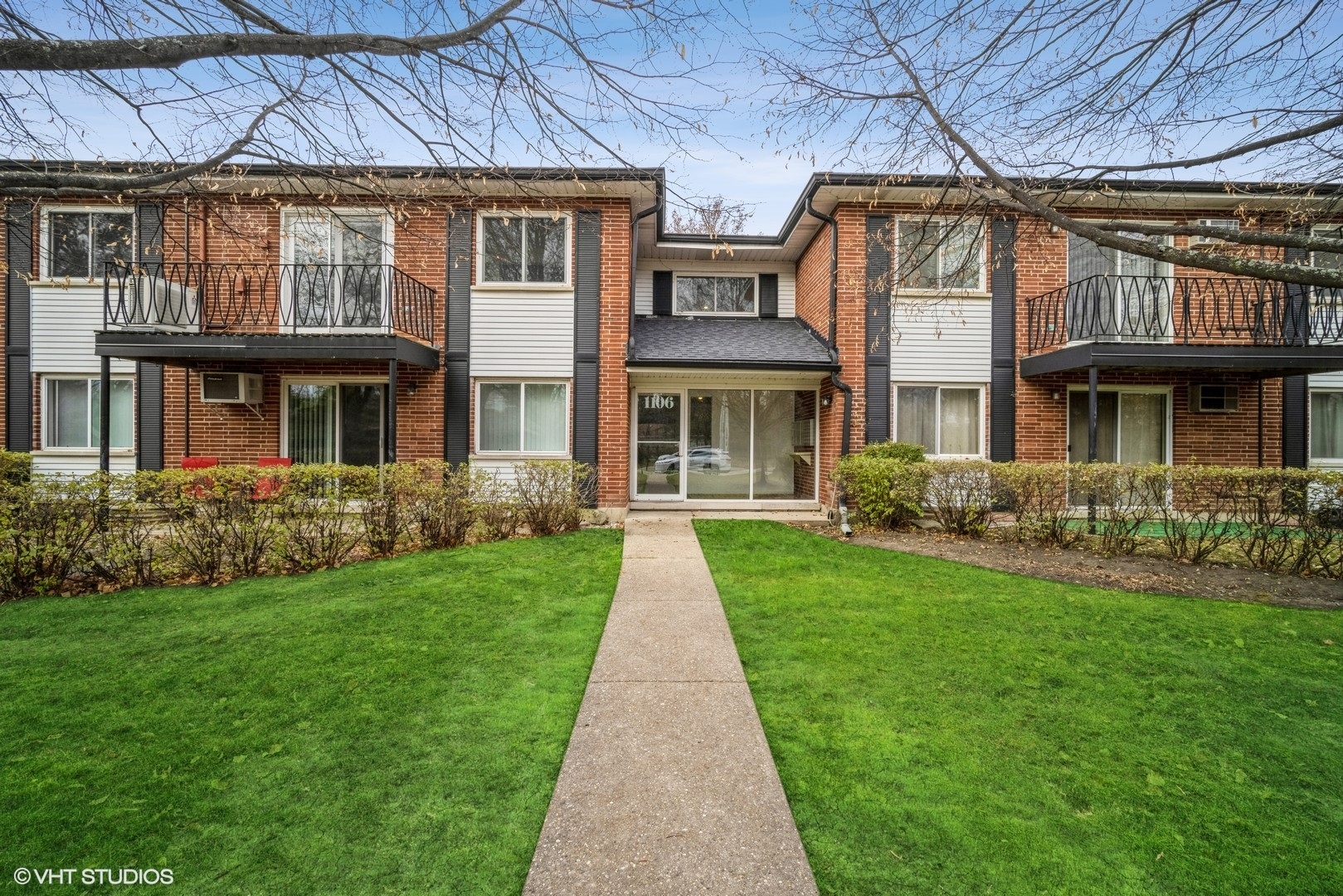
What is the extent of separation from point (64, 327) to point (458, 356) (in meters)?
6.85

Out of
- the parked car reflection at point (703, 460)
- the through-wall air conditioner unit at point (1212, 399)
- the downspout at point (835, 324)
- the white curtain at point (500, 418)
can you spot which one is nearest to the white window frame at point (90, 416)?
the white curtain at point (500, 418)

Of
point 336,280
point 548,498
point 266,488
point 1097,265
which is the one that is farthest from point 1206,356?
point 336,280

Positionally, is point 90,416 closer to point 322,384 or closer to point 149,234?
point 149,234

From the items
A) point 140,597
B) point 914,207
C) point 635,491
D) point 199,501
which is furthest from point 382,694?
point 914,207

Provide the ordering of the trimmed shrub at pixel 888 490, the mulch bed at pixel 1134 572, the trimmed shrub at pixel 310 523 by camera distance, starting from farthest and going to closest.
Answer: the trimmed shrub at pixel 888 490 → the trimmed shrub at pixel 310 523 → the mulch bed at pixel 1134 572

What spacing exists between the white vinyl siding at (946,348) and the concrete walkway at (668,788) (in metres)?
7.85

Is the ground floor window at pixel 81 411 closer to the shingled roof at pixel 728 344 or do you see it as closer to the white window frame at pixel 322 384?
the white window frame at pixel 322 384

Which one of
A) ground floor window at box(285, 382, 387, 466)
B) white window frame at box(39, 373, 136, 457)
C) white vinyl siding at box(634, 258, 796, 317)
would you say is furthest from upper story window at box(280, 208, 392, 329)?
white vinyl siding at box(634, 258, 796, 317)

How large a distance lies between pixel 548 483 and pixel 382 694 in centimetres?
506

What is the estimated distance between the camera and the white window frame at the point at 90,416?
34.3 feet

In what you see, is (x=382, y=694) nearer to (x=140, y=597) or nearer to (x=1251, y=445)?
(x=140, y=597)

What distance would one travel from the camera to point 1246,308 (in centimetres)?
1042

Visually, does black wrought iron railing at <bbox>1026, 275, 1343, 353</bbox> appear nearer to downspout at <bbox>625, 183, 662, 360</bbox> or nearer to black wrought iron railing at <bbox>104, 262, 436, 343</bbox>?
downspout at <bbox>625, 183, 662, 360</bbox>

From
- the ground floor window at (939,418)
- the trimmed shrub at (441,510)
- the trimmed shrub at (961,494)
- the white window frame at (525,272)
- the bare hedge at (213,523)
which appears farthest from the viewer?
the ground floor window at (939,418)
